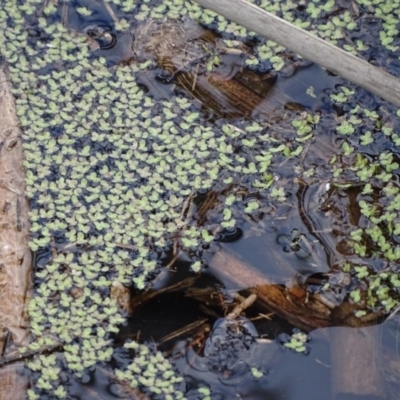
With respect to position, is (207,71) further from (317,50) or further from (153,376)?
(153,376)

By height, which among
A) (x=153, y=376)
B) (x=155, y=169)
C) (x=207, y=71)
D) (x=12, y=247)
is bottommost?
(x=153, y=376)

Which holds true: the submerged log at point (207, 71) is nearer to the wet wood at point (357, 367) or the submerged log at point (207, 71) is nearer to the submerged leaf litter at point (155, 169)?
the submerged leaf litter at point (155, 169)

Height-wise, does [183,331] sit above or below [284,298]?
below

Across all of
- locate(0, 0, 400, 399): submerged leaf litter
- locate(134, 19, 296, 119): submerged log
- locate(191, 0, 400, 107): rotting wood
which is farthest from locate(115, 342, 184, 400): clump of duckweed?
locate(191, 0, 400, 107): rotting wood

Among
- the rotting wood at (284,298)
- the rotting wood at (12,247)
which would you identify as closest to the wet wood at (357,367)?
the rotting wood at (284,298)

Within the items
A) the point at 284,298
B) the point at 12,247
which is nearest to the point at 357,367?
the point at 284,298

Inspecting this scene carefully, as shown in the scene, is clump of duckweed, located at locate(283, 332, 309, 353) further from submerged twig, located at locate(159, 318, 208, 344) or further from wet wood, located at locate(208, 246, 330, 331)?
submerged twig, located at locate(159, 318, 208, 344)
